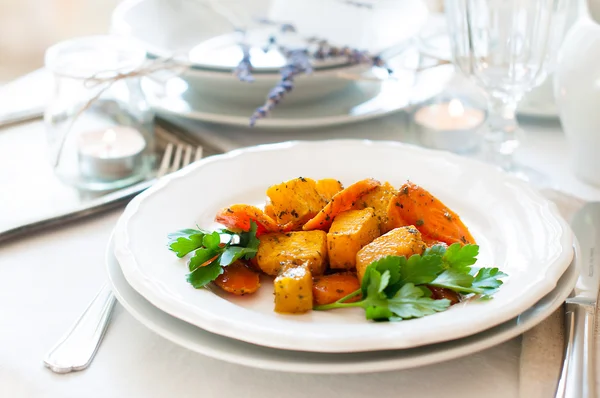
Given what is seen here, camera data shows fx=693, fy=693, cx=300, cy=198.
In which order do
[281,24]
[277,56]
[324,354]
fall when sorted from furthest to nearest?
[281,24] < [277,56] < [324,354]

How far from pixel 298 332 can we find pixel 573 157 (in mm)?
733

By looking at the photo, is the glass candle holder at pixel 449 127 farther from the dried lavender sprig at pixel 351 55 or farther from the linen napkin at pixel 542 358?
the linen napkin at pixel 542 358

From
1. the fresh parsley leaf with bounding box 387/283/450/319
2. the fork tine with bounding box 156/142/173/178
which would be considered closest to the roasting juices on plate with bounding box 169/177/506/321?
the fresh parsley leaf with bounding box 387/283/450/319

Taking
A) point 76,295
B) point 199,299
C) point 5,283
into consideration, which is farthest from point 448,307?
point 5,283

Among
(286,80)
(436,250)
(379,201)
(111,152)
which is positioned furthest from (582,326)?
(111,152)

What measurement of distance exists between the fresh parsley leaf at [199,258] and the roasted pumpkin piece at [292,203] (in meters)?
0.12

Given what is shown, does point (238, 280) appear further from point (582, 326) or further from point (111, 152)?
point (111, 152)

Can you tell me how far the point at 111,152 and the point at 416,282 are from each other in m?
0.69

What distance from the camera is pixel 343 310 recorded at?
758 mm

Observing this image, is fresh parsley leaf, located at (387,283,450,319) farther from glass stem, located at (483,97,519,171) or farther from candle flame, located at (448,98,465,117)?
candle flame, located at (448,98,465,117)

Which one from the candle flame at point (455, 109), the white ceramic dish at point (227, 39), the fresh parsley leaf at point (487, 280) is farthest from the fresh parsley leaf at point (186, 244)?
the candle flame at point (455, 109)

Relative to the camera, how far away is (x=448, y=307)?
740mm

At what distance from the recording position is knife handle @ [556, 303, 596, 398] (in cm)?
66

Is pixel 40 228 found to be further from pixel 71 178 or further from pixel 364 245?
pixel 364 245
